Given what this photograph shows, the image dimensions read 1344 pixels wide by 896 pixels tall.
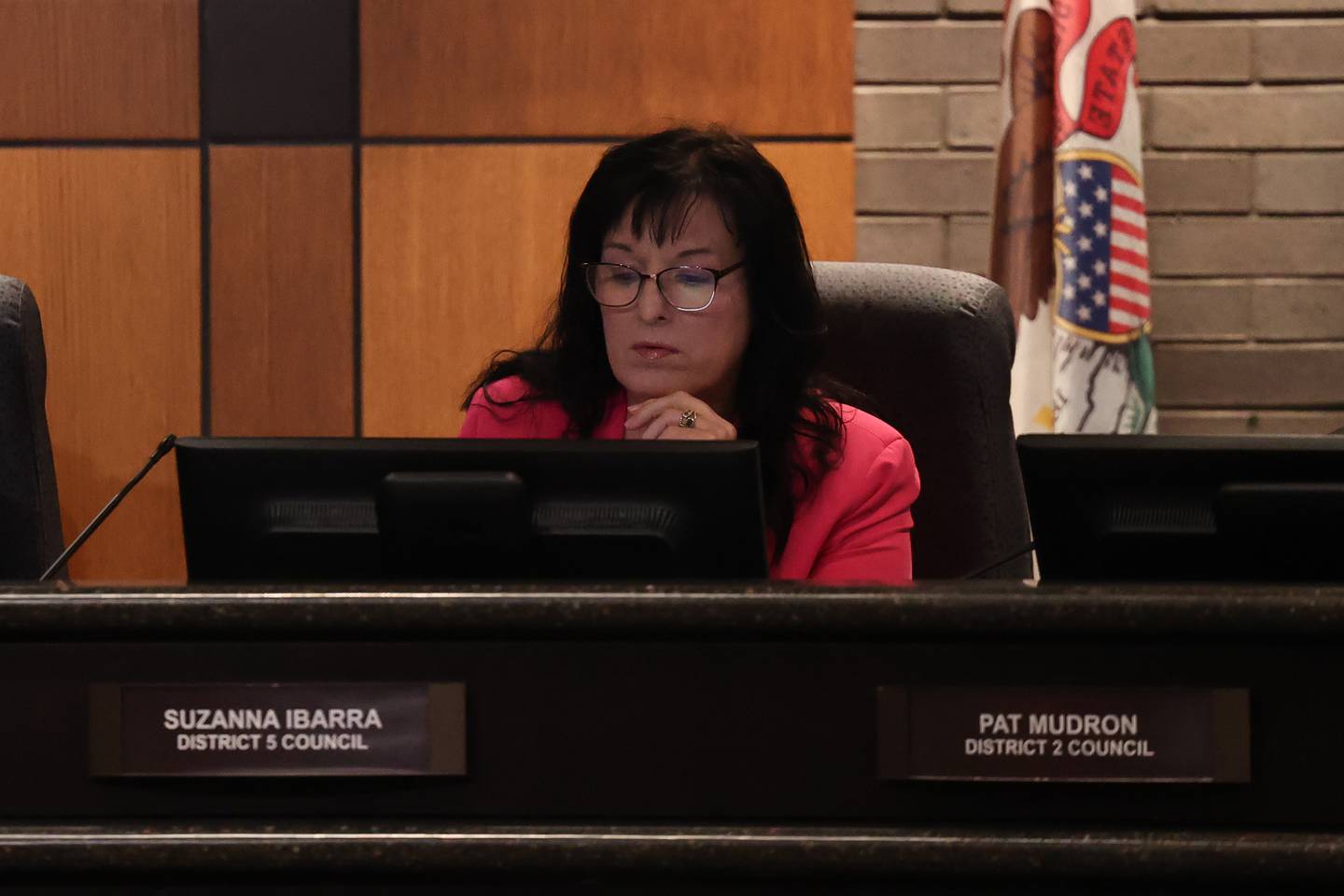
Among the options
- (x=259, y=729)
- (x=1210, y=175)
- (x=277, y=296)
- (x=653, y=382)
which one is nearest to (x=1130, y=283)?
(x=1210, y=175)

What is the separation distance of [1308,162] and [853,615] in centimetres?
222

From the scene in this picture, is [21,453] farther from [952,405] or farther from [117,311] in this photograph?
[117,311]

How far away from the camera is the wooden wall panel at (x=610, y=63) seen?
2480 millimetres

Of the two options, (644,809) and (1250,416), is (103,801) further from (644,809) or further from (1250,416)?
(1250,416)

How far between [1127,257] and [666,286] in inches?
45.3

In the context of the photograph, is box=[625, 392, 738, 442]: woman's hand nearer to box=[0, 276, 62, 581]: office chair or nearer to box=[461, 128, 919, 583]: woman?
box=[461, 128, 919, 583]: woman

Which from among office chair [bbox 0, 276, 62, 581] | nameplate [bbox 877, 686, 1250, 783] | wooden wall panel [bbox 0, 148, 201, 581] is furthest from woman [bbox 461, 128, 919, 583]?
wooden wall panel [bbox 0, 148, 201, 581]

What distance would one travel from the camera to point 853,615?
594mm

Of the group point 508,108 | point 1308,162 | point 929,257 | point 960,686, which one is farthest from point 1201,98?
point 960,686

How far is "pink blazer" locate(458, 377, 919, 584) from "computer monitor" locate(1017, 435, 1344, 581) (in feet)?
1.46

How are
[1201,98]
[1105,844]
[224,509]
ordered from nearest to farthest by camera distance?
[1105,844] → [224,509] → [1201,98]

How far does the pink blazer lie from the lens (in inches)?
45.8

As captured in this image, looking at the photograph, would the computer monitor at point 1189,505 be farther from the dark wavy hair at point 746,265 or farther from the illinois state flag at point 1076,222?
the illinois state flag at point 1076,222

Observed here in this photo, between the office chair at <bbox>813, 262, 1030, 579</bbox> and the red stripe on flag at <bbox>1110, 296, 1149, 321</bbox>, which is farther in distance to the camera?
the red stripe on flag at <bbox>1110, 296, 1149, 321</bbox>
